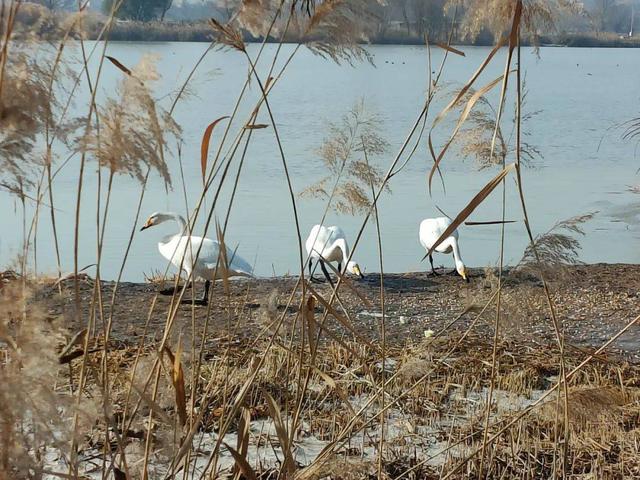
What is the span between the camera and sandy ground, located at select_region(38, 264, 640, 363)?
4.80 m

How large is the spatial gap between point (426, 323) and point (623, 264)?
8.26 feet

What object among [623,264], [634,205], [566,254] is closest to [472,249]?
[623,264]

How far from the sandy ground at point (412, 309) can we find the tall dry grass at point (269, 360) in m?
0.13

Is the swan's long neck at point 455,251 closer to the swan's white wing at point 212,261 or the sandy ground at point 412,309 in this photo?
the sandy ground at point 412,309

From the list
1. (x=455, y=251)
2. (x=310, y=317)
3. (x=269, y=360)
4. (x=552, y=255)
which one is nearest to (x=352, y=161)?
(x=552, y=255)

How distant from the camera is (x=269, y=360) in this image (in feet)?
12.7

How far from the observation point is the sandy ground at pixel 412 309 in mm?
4805

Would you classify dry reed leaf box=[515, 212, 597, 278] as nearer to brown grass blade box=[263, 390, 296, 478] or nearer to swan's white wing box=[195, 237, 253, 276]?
brown grass blade box=[263, 390, 296, 478]

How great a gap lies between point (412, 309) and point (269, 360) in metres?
1.91

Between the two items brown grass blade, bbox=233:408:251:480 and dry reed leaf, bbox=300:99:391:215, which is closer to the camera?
brown grass blade, bbox=233:408:251:480

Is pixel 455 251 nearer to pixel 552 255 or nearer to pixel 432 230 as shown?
pixel 432 230

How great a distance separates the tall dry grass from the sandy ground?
134mm

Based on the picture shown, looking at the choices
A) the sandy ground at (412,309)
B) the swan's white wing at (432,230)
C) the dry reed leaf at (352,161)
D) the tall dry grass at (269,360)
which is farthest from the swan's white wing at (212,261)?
the dry reed leaf at (352,161)

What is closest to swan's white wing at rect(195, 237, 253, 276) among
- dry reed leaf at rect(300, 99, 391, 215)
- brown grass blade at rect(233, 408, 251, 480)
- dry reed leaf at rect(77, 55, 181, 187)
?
dry reed leaf at rect(300, 99, 391, 215)
